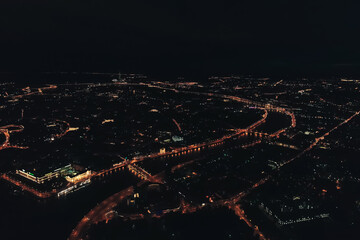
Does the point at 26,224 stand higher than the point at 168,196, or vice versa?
the point at 168,196

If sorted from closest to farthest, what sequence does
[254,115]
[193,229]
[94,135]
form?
1. [193,229]
2. [94,135]
3. [254,115]

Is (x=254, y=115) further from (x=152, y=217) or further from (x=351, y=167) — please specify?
(x=152, y=217)

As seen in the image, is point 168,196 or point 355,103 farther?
point 355,103

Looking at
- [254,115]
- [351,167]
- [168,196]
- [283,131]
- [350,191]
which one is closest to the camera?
[168,196]

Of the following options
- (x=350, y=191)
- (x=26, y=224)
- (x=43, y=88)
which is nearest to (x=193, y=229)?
(x=26, y=224)

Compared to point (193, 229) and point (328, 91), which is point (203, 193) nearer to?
point (193, 229)

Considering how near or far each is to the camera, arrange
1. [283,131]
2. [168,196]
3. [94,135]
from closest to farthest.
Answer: [168,196]
[94,135]
[283,131]

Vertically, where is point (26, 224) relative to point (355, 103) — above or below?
below

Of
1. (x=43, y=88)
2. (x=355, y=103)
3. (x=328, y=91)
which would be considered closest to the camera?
(x=355, y=103)

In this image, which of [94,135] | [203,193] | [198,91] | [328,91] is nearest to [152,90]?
[198,91]
